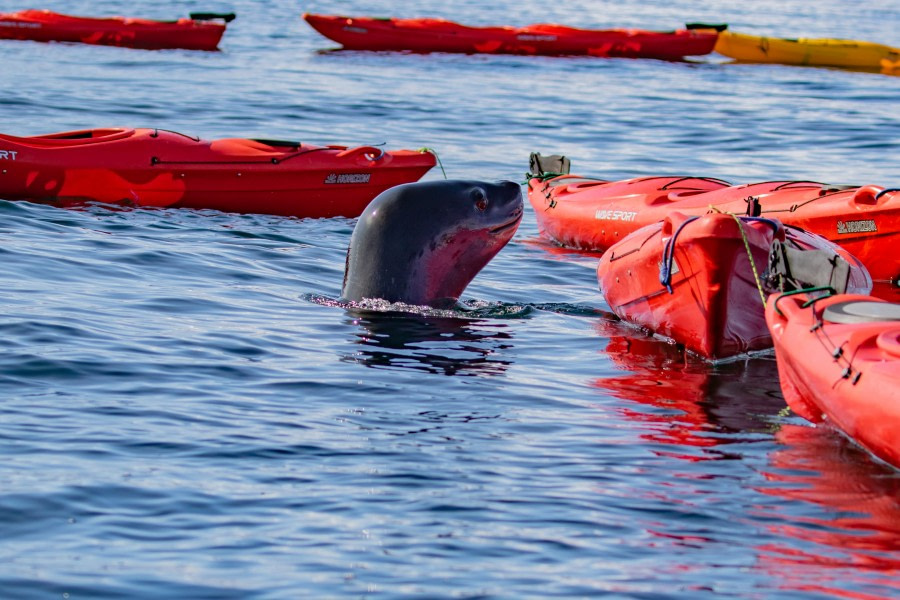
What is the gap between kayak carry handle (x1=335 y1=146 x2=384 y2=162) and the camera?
14.7 metres

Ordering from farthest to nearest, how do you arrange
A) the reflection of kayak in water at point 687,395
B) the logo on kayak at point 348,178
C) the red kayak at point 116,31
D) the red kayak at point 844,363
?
the red kayak at point 116,31, the logo on kayak at point 348,178, the reflection of kayak in water at point 687,395, the red kayak at point 844,363

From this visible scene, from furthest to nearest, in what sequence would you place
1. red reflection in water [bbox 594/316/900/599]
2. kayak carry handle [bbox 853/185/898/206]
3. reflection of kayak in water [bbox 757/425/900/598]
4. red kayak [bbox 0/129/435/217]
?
red kayak [bbox 0/129/435/217]
kayak carry handle [bbox 853/185/898/206]
red reflection in water [bbox 594/316/900/599]
reflection of kayak in water [bbox 757/425/900/598]

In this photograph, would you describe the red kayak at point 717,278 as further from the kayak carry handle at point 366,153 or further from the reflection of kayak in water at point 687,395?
the kayak carry handle at point 366,153

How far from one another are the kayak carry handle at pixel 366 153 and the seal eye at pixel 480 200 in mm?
5008

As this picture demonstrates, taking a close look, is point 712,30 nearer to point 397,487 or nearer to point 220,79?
point 220,79

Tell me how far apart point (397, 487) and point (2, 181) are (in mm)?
9019

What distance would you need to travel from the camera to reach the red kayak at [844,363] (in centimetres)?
668

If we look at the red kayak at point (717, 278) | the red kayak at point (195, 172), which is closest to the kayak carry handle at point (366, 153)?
the red kayak at point (195, 172)

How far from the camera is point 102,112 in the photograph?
856 inches

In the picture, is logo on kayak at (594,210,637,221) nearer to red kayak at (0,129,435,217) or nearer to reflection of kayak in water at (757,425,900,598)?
red kayak at (0,129,435,217)

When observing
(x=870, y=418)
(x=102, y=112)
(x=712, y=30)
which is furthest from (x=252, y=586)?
(x=712, y=30)

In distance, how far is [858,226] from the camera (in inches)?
482

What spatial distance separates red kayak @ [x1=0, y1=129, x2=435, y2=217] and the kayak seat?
26.0 ft

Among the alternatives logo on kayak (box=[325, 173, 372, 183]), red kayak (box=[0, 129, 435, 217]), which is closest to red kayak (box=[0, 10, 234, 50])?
red kayak (box=[0, 129, 435, 217])
